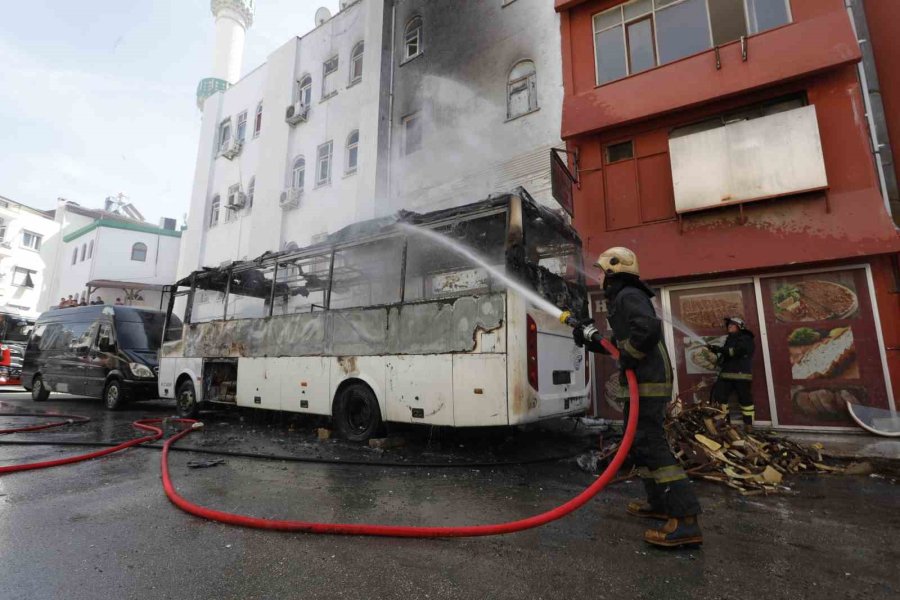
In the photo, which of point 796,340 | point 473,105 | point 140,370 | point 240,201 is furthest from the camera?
point 240,201

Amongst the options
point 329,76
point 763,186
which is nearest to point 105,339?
point 329,76

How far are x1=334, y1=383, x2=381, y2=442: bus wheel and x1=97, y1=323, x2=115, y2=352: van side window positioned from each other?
721 cm

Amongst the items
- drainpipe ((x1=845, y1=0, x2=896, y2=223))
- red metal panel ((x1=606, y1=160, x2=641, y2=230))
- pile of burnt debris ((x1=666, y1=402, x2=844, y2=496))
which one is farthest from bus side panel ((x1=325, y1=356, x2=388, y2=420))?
drainpipe ((x1=845, y1=0, x2=896, y2=223))

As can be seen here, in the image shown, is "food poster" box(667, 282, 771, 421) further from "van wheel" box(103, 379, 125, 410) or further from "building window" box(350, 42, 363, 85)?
"building window" box(350, 42, 363, 85)

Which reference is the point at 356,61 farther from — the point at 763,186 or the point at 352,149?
the point at 763,186

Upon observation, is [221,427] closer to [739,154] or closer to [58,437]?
[58,437]

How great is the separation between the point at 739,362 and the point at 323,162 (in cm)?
1425

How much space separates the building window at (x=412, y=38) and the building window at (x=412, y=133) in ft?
6.53

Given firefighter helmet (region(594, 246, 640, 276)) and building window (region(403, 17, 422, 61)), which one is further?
building window (region(403, 17, 422, 61))

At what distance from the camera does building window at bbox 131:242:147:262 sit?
90.8 feet

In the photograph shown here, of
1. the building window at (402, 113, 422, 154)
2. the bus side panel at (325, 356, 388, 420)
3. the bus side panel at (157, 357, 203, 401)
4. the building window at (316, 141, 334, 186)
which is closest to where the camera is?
the bus side panel at (325, 356, 388, 420)

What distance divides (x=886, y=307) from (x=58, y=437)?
12.3 metres

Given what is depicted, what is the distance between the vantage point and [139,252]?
91.7 feet

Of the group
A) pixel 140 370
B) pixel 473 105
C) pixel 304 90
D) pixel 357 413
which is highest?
pixel 304 90
